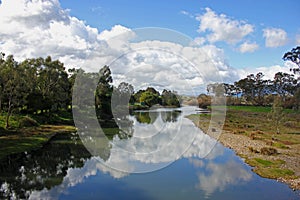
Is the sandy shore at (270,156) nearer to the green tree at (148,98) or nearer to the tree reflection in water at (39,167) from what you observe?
the tree reflection in water at (39,167)

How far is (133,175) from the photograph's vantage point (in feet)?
66.6

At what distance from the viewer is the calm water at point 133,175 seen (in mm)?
16516

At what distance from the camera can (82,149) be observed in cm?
2931

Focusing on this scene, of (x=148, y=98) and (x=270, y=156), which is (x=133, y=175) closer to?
(x=270, y=156)

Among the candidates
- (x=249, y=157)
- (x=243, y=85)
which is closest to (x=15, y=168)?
(x=249, y=157)

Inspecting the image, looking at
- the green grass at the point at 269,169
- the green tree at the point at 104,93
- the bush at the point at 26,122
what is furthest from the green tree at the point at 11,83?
the green grass at the point at 269,169

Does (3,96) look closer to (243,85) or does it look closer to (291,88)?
(291,88)

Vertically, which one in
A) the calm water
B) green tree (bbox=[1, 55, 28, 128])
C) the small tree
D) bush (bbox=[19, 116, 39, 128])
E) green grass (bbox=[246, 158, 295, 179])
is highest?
green tree (bbox=[1, 55, 28, 128])

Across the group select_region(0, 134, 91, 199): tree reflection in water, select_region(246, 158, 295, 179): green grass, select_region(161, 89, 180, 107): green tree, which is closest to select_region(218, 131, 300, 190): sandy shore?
select_region(246, 158, 295, 179): green grass

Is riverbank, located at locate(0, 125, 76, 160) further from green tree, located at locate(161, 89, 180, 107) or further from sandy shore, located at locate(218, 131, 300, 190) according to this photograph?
green tree, located at locate(161, 89, 180, 107)

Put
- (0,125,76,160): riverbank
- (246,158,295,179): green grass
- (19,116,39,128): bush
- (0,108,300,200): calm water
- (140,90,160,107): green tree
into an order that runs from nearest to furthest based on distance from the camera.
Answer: (0,108,300,200): calm water → (246,158,295,179): green grass → (0,125,76,160): riverbank → (19,116,39,128): bush → (140,90,160,107): green tree

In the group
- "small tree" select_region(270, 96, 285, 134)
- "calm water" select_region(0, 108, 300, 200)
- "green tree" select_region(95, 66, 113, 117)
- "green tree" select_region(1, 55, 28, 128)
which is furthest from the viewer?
"green tree" select_region(95, 66, 113, 117)

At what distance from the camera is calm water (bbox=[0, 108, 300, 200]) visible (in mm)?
16516

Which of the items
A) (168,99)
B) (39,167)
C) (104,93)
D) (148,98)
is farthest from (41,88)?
(168,99)
